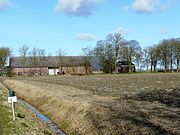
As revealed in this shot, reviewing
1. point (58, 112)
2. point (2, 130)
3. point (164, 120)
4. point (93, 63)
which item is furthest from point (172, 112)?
point (93, 63)

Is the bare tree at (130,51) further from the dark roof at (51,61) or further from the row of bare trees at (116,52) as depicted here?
the dark roof at (51,61)

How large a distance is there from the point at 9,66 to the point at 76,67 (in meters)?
28.3

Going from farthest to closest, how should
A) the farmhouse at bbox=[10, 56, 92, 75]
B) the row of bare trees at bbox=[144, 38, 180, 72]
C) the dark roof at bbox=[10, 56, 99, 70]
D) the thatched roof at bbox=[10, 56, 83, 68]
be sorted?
1. the dark roof at bbox=[10, 56, 99, 70]
2. the thatched roof at bbox=[10, 56, 83, 68]
3. the farmhouse at bbox=[10, 56, 92, 75]
4. the row of bare trees at bbox=[144, 38, 180, 72]

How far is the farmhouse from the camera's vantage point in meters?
131

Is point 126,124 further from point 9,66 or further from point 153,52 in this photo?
point 9,66

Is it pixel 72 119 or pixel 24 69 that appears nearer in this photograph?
pixel 72 119

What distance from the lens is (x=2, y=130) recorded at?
16.8 metres

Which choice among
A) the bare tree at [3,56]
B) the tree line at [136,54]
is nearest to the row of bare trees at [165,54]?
the tree line at [136,54]

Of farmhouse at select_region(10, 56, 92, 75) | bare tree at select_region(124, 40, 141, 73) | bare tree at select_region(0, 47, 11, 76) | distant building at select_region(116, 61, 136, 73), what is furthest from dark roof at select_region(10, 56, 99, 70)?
bare tree at select_region(124, 40, 141, 73)

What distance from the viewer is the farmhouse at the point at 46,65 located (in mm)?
131325

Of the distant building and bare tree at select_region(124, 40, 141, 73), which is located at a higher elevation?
bare tree at select_region(124, 40, 141, 73)

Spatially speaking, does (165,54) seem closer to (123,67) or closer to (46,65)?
(123,67)

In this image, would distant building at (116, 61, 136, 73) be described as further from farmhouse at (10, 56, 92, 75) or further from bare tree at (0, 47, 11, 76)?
bare tree at (0, 47, 11, 76)

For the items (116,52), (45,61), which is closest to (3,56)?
(45,61)
